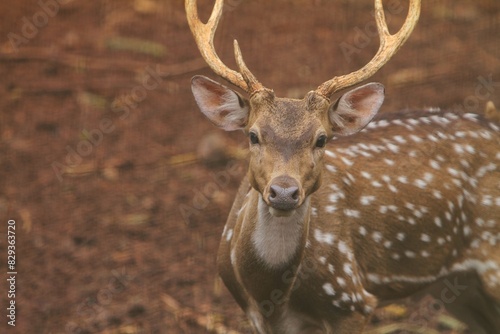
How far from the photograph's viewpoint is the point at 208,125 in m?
9.62

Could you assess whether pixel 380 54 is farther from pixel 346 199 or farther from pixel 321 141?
pixel 346 199

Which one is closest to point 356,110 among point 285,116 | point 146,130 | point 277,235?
point 285,116

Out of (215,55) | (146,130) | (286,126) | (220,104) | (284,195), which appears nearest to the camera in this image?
(284,195)

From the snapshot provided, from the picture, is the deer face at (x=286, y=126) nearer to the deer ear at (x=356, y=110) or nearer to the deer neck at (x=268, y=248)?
the deer ear at (x=356, y=110)

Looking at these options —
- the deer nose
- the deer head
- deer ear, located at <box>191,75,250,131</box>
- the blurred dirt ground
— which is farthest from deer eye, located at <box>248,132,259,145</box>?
the blurred dirt ground

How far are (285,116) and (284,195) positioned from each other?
1.72 ft

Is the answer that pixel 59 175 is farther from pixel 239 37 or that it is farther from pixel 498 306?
pixel 498 306

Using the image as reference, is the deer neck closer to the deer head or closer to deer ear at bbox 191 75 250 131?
the deer head

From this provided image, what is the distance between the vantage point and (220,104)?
5.80 meters

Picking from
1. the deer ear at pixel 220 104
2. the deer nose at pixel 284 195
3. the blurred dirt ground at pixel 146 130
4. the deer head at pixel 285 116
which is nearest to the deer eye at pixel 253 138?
the deer head at pixel 285 116

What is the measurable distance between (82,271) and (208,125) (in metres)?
2.13

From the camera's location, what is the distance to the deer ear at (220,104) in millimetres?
5730

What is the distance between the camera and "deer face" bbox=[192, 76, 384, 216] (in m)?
5.26

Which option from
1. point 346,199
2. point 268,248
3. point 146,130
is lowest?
point 146,130
